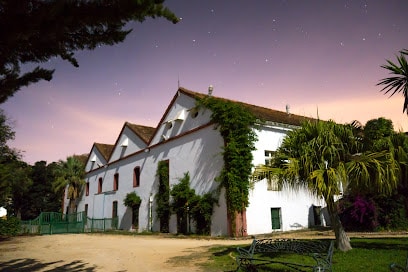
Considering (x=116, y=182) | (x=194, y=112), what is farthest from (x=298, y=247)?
(x=116, y=182)

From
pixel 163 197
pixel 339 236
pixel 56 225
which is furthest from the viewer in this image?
pixel 56 225

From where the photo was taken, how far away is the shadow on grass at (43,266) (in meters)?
8.35

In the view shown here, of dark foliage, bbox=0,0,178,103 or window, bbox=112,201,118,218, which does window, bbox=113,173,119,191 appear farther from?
dark foliage, bbox=0,0,178,103

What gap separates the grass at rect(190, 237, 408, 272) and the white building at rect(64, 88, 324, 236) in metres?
2.90

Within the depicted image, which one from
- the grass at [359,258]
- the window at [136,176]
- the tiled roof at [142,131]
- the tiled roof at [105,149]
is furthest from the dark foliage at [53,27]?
the tiled roof at [105,149]

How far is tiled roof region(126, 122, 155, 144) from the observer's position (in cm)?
2631

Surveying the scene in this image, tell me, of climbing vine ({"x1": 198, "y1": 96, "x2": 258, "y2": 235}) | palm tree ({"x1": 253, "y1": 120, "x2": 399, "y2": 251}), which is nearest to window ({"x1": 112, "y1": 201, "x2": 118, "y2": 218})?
climbing vine ({"x1": 198, "y1": 96, "x2": 258, "y2": 235})

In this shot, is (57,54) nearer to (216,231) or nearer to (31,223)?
(216,231)

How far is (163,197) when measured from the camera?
22.1 m

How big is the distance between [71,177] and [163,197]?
63.6ft

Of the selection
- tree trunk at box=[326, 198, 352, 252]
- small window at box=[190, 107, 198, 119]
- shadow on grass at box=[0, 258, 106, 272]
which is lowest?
shadow on grass at box=[0, 258, 106, 272]

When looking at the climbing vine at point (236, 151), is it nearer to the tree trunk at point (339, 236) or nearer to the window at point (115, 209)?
the tree trunk at point (339, 236)

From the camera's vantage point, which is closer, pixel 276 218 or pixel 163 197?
pixel 276 218

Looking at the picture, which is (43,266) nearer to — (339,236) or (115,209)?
(339,236)
